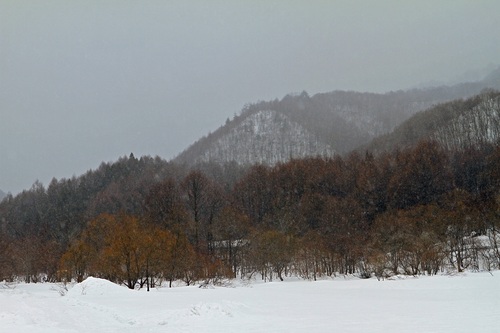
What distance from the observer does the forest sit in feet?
119

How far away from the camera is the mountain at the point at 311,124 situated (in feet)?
467

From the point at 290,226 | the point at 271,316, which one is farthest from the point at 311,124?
the point at 271,316

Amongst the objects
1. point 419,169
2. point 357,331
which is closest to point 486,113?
point 419,169

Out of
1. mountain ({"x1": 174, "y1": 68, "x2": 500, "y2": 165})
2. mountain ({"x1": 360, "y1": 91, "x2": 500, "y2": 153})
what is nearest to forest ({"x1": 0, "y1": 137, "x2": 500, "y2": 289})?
mountain ({"x1": 360, "y1": 91, "x2": 500, "y2": 153})

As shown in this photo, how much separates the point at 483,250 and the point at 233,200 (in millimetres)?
38959

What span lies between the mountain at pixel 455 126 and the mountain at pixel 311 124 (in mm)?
20044

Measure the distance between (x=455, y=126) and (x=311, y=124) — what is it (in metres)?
69.3

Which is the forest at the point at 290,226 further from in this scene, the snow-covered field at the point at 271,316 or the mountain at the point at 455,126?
the snow-covered field at the point at 271,316

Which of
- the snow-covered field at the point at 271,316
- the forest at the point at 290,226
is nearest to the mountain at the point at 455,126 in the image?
the forest at the point at 290,226

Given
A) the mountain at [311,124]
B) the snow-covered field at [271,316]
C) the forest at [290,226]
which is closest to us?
the snow-covered field at [271,316]

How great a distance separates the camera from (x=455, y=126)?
297 ft

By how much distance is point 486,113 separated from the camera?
89.2 metres

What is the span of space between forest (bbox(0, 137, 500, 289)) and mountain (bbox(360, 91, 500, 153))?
1065 centimetres

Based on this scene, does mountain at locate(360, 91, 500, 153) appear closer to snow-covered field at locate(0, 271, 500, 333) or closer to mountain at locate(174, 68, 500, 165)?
mountain at locate(174, 68, 500, 165)
